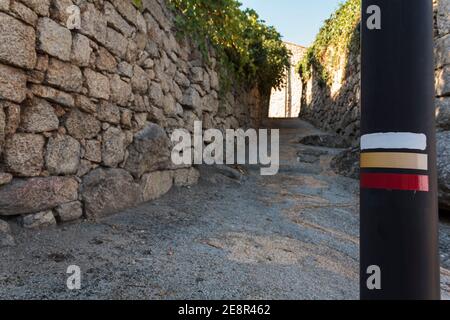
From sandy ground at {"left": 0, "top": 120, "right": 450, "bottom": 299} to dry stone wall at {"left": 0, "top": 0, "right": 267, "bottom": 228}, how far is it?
0.20m

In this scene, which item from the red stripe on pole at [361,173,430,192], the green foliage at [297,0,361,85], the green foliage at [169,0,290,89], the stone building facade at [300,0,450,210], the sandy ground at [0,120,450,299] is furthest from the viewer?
the green foliage at [297,0,361,85]

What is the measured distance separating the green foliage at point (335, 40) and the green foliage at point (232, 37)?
55.5 inches

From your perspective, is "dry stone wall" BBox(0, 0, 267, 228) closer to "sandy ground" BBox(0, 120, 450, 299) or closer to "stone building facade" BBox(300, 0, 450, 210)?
"sandy ground" BBox(0, 120, 450, 299)

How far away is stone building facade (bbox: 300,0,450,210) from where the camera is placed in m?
3.55

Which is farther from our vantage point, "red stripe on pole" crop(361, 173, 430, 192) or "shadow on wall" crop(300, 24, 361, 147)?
"shadow on wall" crop(300, 24, 361, 147)

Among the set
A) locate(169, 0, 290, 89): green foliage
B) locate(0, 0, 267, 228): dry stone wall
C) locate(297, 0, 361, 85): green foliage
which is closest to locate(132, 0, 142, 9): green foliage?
locate(0, 0, 267, 228): dry stone wall

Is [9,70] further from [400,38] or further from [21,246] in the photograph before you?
[400,38]

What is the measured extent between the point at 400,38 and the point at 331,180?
3983 millimetres

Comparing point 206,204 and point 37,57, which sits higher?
point 37,57

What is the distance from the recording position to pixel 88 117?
2.39 meters

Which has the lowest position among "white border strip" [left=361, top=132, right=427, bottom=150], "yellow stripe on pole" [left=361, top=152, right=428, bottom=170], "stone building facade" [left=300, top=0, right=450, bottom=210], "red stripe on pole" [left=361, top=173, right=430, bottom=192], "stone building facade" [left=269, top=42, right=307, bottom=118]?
"red stripe on pole" [left=361, top=173, right=430, bottom=192]

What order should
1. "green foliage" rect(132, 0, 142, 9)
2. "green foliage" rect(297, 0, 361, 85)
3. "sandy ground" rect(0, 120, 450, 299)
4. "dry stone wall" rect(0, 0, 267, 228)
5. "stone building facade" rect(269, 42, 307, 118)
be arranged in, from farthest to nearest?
"stone building facade" rect(269, 42, 307, 118) < "green foliage" rect(297, 0, 361, 85) < "green foliage" rect(132, 0, 142, 9) < "dry stone wall" rect(0, 0, 267, 228) < "sandy ground" rect(0, 120, 450, 299)

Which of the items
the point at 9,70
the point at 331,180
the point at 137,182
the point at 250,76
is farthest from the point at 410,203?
the point at 250,76

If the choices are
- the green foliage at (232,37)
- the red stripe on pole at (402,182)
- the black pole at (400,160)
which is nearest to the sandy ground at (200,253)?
the black pole at (400,160)
